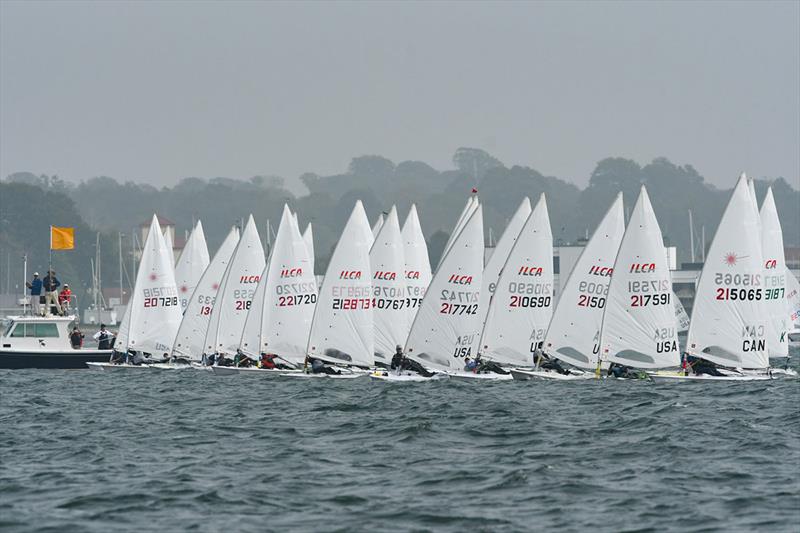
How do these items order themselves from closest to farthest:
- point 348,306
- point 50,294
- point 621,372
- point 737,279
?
point 621,372
point 737,279
point 348,306
point 50,294

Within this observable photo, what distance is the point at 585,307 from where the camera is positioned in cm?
4819

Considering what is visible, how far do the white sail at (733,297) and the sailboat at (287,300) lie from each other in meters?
13.8

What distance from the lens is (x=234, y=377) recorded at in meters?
52.8

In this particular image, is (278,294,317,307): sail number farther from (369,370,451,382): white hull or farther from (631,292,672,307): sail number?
(631,292,672,307): sail number

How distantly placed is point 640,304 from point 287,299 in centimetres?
1306

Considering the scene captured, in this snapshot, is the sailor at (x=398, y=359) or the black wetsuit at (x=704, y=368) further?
the sailor at (x=398, y=359)

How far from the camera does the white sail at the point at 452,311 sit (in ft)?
163

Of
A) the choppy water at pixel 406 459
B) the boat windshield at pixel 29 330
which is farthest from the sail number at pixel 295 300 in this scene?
the boat windshield at pixel 29 330

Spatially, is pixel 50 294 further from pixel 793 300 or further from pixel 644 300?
pixel 793 300

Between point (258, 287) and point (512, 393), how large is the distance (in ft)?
46.9

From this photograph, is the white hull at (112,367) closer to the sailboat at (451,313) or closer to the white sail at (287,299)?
the white sail at (287,299)

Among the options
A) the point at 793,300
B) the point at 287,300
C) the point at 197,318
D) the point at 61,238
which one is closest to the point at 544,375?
the point at 287,300

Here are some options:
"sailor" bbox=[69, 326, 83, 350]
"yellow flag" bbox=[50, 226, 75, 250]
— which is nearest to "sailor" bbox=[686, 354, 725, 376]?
"sailor" bbox=[69, 326, 83, 350]

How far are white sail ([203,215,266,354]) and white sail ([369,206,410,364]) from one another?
6020 mm
